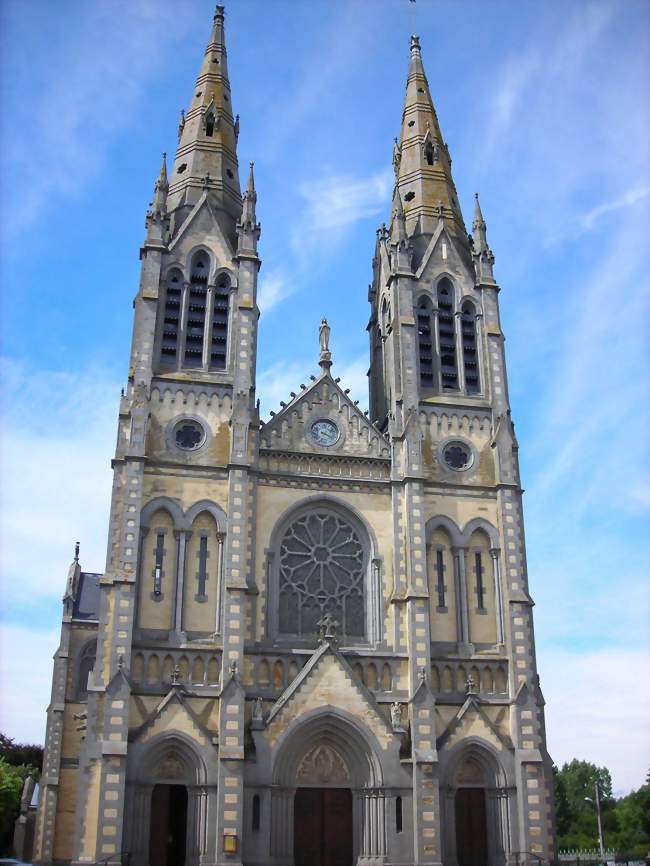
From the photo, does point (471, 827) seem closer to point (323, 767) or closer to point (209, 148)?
point (323, 767)

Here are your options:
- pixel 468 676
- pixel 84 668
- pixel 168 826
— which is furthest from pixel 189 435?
pixel 84 668

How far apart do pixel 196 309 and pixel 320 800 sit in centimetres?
1994

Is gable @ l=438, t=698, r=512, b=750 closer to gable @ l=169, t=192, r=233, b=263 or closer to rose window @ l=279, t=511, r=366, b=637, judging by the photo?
rose window @ l=279, t=511, r=366, b=637

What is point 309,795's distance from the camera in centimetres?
3209

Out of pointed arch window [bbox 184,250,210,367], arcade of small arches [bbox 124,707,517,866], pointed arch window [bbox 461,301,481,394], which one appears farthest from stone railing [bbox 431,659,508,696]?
pointed arch window [bbox 184,250,210,367]

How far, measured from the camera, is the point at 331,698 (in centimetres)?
3195

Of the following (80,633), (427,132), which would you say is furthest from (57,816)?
(427,132)

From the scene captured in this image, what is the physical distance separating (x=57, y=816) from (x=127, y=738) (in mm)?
14085

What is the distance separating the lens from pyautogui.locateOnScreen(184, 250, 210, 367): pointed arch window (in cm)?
3788

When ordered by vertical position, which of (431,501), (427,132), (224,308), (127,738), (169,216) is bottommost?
(127,738)

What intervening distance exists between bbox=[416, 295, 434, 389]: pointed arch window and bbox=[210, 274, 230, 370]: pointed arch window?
8.40 meters

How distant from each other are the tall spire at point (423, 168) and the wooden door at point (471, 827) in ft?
79.7

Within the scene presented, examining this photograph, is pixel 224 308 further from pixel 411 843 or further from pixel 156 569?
pixel 411 843

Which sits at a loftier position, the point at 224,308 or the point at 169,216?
the point at 169,216
